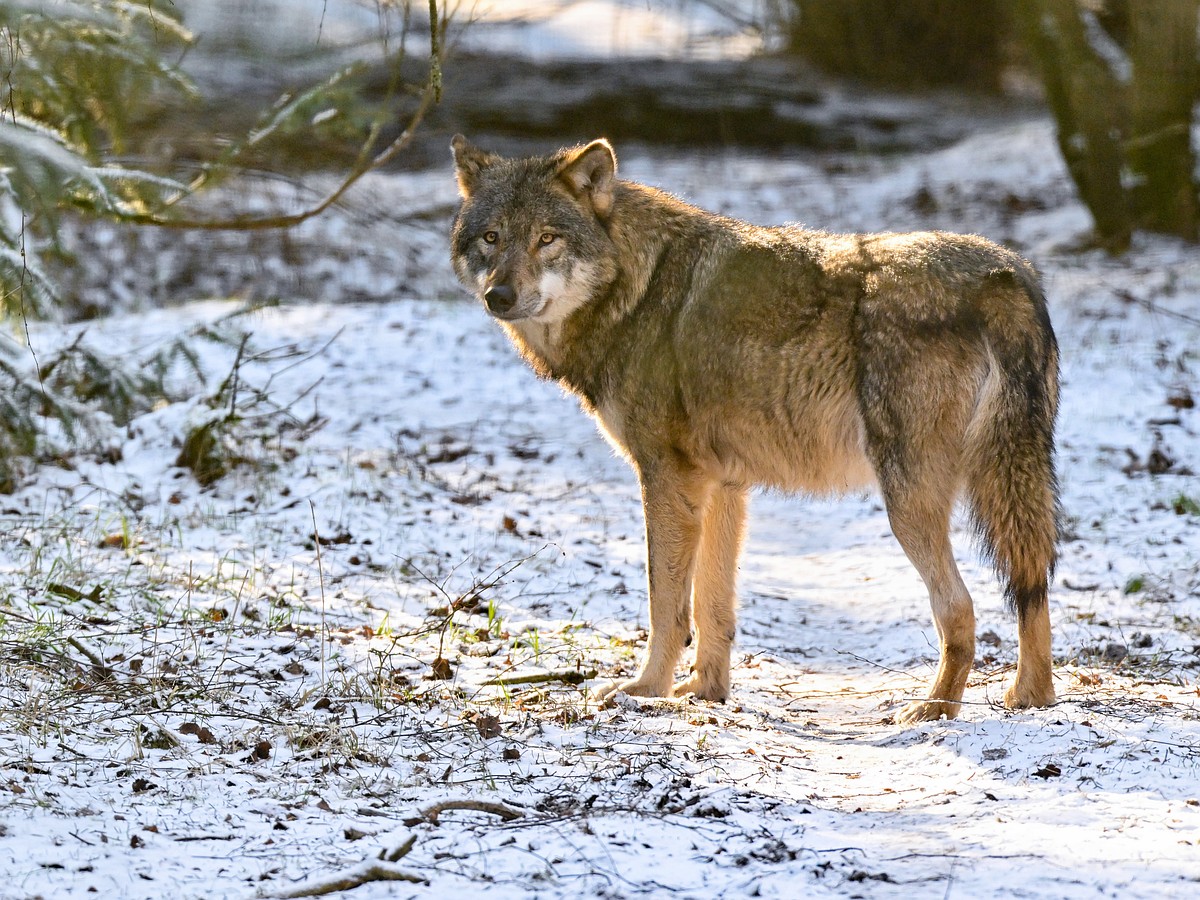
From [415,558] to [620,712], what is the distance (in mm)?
2384

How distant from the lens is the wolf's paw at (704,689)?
5734 mm

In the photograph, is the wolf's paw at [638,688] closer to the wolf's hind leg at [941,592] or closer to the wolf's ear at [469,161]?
the wolf's hind leg at [941,592]

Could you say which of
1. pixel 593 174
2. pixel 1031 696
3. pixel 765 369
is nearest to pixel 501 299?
pixel 593 174

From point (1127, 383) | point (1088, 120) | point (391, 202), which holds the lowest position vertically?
point (1127, 383)

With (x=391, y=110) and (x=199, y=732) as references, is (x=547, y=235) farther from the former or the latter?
(x=391, y=110)

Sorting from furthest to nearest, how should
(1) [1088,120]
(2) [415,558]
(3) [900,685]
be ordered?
(1) [1088,120] → (2) [415,558] → (3) [900,685]

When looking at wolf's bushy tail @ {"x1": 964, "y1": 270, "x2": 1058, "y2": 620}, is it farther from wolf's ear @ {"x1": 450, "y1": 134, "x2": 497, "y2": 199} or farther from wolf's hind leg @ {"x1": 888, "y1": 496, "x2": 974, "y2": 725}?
wolf's ear @ {"x1": 450, "y1": 134, "x2": 497, "y2": 199}

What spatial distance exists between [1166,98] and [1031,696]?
1031cm

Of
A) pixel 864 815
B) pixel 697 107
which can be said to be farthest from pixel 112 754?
pixel 697 107

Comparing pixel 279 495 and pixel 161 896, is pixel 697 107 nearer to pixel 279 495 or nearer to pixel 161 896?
pixel 279 495

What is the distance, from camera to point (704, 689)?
575 cm

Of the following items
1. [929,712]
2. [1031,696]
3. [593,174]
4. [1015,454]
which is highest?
[593,174]

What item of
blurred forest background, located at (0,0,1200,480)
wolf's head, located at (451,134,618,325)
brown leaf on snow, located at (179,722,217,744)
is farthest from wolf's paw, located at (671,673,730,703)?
blurred forest background, located at (0,0,1200,480)

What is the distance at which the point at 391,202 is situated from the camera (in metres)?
16.1
